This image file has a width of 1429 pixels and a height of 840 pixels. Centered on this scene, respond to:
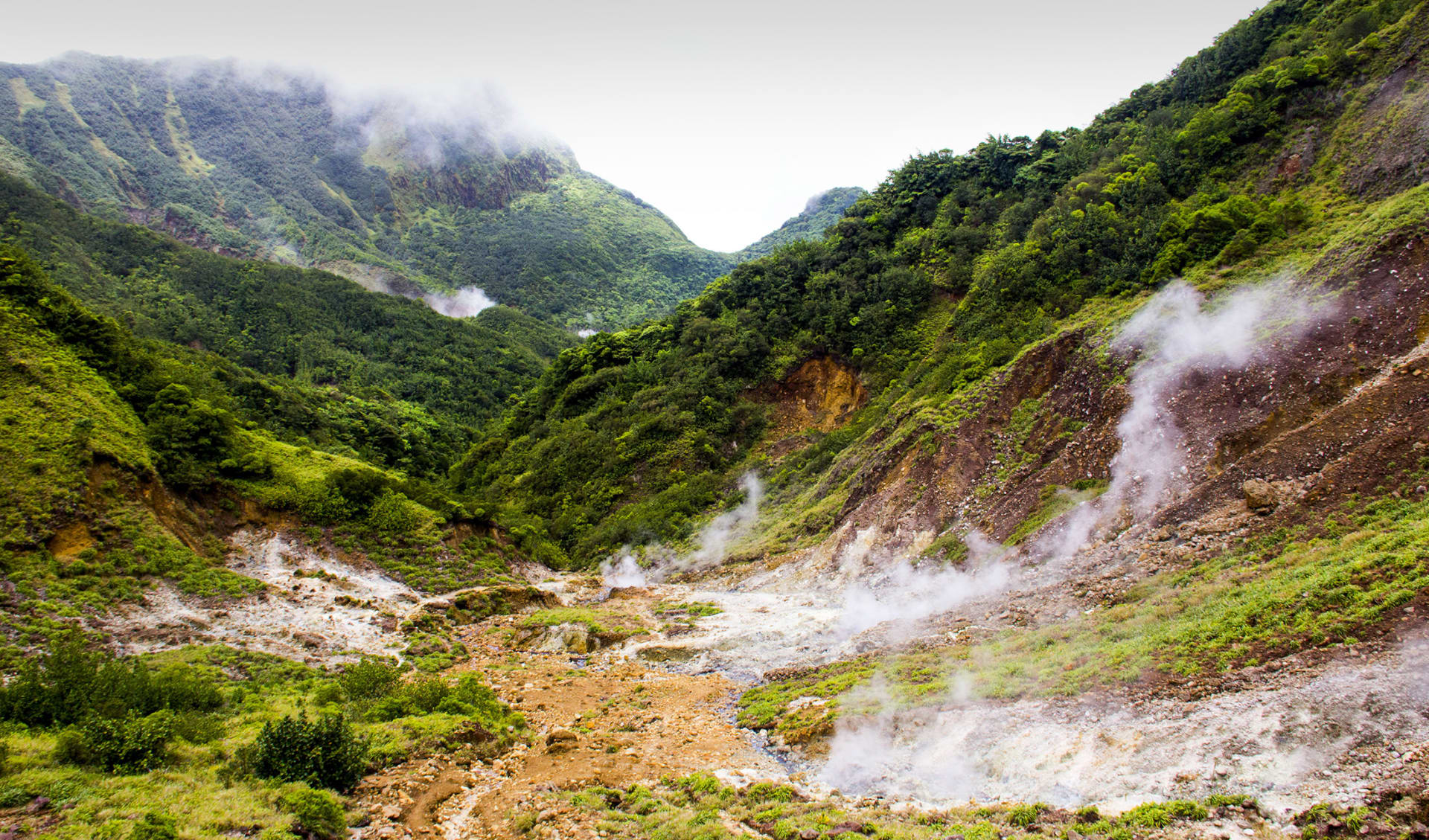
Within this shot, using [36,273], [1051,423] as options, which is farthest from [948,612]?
[36,273]

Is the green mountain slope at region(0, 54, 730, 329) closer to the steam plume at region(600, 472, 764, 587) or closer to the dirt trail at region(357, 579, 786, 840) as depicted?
the steam plume at region(600, 472, 764, 587)

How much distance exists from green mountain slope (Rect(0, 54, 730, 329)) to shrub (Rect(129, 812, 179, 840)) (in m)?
124

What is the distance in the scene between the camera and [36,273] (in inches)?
847

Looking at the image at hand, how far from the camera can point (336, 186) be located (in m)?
163

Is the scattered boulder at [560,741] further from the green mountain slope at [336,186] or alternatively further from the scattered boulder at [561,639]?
the green mountain slope at [336,186]

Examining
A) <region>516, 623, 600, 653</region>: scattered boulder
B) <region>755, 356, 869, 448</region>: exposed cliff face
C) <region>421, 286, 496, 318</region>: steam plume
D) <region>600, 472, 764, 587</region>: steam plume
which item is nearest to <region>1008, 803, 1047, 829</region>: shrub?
<region>516, 623, 600, 653</region>: scattered boulder

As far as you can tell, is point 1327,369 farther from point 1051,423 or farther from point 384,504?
point 384,504

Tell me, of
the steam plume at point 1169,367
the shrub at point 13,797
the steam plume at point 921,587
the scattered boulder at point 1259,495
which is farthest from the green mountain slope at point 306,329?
the scattered boulder at point 1259,495

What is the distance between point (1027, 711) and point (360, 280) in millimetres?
145477

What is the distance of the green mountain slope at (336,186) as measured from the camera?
424 ft

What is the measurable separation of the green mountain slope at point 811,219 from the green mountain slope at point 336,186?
429 inches

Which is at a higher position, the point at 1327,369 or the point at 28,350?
the point at 28,350

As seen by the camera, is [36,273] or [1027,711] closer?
[1027,711]

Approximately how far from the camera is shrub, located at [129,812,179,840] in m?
6.84
